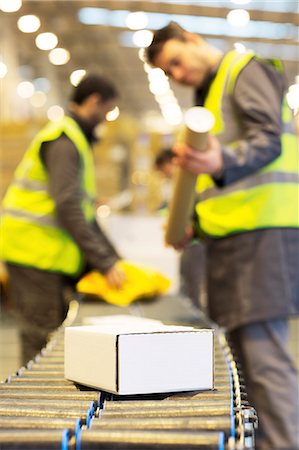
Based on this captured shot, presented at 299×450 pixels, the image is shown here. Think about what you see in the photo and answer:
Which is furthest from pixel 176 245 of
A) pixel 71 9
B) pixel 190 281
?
pixel 71 9

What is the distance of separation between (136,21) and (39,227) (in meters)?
8.03

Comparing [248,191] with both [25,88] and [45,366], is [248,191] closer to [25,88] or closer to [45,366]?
[45,366]

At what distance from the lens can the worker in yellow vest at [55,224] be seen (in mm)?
3414

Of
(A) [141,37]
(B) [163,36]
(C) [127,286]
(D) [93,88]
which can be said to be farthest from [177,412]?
(A) [141,37]

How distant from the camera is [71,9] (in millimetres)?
10062

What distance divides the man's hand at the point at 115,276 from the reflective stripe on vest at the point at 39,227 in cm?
25

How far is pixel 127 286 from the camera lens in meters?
3.42

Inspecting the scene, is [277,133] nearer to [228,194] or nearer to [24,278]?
[228,194]

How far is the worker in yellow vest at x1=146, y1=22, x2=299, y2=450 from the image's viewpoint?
8.35ft

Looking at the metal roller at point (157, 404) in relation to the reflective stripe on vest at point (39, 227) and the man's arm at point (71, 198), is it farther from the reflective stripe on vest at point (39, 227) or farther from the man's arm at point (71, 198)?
the reflective stripe on vest at point (39, 227)

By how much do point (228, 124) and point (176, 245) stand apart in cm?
63

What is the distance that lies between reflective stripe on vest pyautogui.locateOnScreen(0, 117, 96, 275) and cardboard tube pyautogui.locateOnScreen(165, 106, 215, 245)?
0.67 meters

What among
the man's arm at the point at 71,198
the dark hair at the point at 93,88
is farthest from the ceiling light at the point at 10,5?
the man's arm at the point at 71,198

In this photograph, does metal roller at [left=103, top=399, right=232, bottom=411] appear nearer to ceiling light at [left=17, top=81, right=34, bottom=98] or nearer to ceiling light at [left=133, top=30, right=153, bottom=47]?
ceiling light at [left=133, top=30, right=153, bottom=47]
